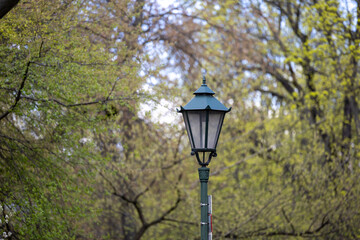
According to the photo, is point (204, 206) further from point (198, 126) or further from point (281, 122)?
point (281, 122)

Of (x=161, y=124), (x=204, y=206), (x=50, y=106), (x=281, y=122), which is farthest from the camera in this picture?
(x=281, y=122)

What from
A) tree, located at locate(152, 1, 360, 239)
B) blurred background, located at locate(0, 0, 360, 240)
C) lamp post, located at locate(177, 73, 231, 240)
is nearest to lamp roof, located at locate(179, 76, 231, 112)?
lamp post, located at locate(177, 73, 231, 240)

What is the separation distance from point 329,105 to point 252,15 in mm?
3296

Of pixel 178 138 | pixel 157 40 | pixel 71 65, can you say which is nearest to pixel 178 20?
pixel 157 40

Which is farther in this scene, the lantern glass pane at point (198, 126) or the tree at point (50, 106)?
the tree at point (50, 106)

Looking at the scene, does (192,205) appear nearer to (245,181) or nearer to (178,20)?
(245,181)

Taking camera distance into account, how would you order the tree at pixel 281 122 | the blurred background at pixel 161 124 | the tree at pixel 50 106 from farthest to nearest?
1. the tree at pixel 281 122
2. the blurred background at pixel 161 124
3. the tree at pixel 50 106

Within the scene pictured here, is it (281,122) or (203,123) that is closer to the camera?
(203,123)

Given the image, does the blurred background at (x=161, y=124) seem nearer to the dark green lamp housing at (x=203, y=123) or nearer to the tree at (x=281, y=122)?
the tree at (x=281, y=122)

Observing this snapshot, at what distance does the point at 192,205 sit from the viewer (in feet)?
32.6

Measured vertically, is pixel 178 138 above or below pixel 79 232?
above

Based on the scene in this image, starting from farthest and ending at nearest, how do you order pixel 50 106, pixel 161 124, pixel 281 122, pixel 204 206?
pixel 281 122, pixel 161 124, pixel 50 106, pixel 204 206

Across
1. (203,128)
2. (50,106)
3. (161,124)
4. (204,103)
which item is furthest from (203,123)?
(161,124)

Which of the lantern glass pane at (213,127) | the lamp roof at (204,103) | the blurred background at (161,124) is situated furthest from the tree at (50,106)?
the lantern glass pane at (213,127)
